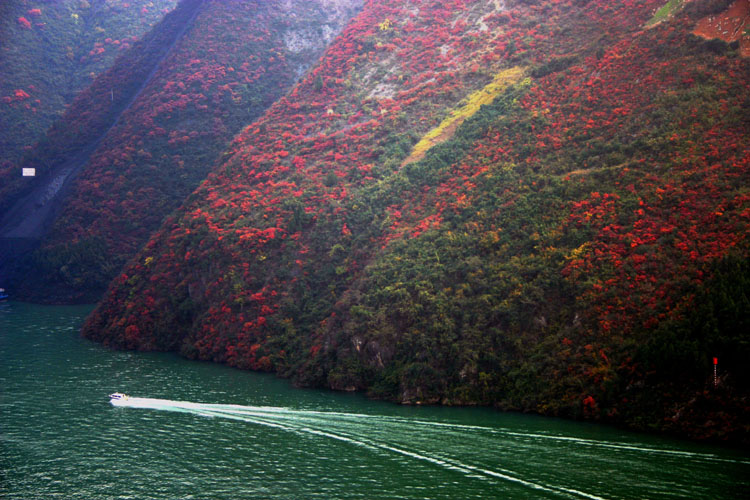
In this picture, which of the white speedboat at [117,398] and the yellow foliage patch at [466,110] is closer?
the white speedboat at [117,398]

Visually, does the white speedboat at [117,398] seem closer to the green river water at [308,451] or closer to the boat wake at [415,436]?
the boat wake at [415,436]

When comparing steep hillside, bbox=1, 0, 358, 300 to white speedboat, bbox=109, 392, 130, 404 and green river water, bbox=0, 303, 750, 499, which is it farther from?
white speedboat, bbox=109, 392, 130, 404

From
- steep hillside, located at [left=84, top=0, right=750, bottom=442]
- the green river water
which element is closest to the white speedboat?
the green river water

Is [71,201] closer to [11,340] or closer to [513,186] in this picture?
[11,340]

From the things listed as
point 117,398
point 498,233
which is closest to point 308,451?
point 117,398

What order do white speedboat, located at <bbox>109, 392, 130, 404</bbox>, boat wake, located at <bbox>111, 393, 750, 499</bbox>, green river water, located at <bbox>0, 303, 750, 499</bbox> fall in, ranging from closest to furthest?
green river water, located at <bbox>0, 303, 750, 499</bbox>, boat wake, located at <bbox>111, 393, 750, 499</bbox>, white speedboat, located at <bbox>109, 392, 130, 404</bbox>

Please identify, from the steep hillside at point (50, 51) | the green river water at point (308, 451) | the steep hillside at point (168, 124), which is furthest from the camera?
the steep hillside at point (50, 51)

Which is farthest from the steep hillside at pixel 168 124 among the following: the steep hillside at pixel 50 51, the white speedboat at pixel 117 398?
the white speedboat at pixel 117 398
